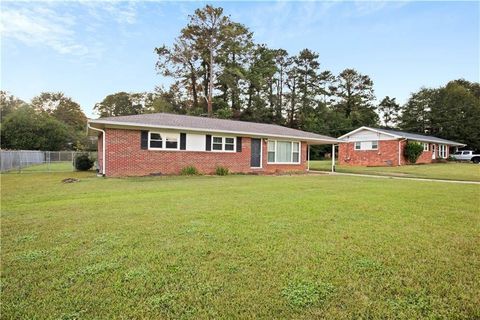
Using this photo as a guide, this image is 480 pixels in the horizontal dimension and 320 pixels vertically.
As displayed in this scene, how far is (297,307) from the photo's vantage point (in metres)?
2.38

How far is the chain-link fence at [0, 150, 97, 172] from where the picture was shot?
18.3 meters

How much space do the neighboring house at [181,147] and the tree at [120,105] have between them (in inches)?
1596

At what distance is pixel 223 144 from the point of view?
54.5 ft

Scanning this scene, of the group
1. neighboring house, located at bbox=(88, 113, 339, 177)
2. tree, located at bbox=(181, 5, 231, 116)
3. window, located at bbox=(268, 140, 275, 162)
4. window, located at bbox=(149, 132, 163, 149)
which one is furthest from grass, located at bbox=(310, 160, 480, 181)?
tree, located at bbox=(181, 5, 231, 116)

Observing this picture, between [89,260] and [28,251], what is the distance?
101 cm

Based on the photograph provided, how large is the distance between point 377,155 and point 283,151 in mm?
12994

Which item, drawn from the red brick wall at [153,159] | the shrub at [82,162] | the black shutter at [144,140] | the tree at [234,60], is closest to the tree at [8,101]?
the tree at [234,60]

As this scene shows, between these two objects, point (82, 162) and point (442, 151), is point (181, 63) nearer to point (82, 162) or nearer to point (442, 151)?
point (82, 162)

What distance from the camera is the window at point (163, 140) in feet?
47.4

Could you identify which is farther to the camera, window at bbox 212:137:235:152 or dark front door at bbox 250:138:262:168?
dark front door at bbox 250:138:262:168

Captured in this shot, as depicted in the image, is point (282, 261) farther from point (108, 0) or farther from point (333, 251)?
point (108, 0)

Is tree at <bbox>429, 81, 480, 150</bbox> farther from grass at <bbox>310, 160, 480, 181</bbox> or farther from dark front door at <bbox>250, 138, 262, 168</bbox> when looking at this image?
dark front door at <bbox>250, 138, 262, 168</bbox>

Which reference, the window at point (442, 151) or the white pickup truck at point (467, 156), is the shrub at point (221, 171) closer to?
the window at point (442, 151)

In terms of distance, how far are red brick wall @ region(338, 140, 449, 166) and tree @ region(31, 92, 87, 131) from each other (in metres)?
47.5
